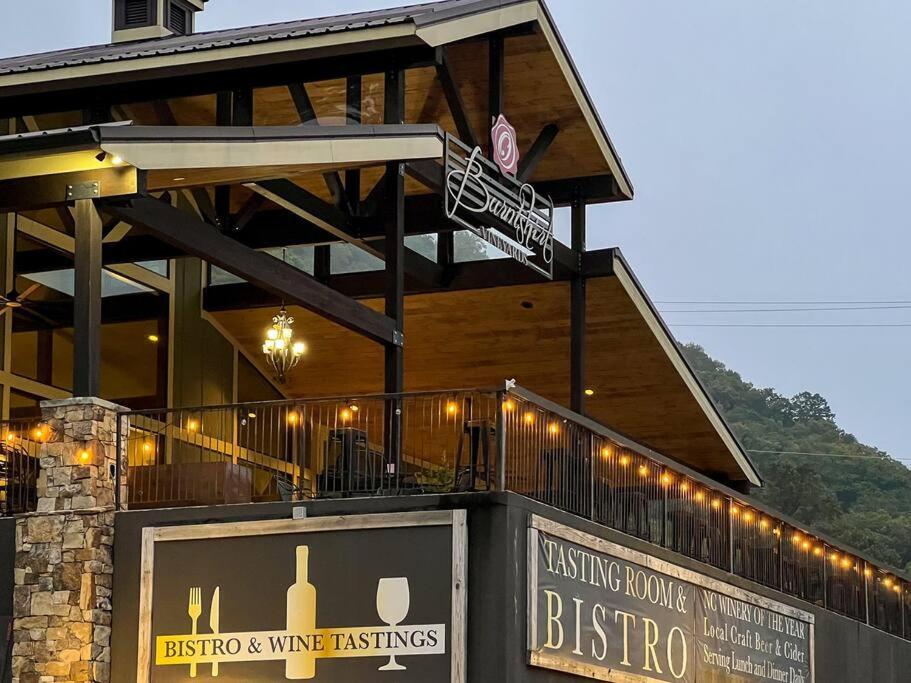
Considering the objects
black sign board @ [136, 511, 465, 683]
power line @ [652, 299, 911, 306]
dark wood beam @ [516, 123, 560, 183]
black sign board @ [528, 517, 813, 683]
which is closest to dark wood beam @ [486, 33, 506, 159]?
dark wood beam @ [516, 123, 560, 183]

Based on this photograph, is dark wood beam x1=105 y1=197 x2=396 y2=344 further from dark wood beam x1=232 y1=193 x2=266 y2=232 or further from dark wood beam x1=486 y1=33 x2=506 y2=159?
dark wood beam x1=486 y1=33 x2=506 y2=159

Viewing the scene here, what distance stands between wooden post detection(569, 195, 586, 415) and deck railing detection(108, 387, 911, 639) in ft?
6.69

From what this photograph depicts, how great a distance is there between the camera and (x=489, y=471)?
13.4 m

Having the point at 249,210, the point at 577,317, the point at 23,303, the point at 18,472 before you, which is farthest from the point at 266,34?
the point at 577,317

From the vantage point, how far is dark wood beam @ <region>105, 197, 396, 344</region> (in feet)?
45.4

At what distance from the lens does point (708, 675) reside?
16875mm

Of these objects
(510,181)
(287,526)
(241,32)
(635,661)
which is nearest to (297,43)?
(241,32)

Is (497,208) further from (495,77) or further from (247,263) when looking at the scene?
(247,263)

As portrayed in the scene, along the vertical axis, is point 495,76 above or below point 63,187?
above

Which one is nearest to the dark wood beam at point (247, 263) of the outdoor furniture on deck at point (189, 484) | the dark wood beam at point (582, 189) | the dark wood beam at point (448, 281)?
the outdoor furniture on deck at point (189, 484)

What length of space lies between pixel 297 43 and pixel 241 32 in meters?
1.35

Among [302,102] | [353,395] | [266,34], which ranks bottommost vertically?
[353,395]

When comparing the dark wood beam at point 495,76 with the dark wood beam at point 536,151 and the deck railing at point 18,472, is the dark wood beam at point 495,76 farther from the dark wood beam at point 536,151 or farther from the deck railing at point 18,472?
the deck railing at point 18,472

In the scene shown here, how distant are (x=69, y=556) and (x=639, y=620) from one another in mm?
5125
